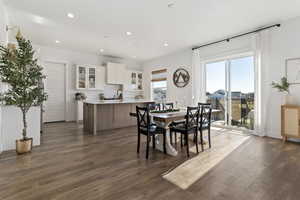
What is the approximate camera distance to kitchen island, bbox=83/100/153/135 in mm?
4470

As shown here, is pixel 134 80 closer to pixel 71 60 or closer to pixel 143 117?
pixel 71 60

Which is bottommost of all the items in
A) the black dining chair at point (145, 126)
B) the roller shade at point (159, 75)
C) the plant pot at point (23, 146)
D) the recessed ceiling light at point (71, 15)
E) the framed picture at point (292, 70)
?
the plant pot at point (23, 146)

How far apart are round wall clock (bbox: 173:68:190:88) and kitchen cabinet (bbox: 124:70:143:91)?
2.19 metres

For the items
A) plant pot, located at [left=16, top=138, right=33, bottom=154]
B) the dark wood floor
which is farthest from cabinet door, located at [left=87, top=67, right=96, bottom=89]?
plant pot, located at [left=16, top=138, right=33, bottom=154]

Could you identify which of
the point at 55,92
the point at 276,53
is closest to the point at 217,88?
the point at 276,53

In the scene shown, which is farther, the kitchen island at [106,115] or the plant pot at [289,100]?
the kitchen island at [106,115]

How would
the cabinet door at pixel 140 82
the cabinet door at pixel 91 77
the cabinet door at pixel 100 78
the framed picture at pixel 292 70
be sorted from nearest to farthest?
the framed picture at pixel 292 70
the cabinet door at pixel 91 77
the cabinet door at pixel 100 78
the cabinet door at pixel 140 82

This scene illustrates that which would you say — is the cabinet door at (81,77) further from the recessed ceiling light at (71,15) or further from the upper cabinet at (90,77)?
the recessed ceiling light at (71,15)

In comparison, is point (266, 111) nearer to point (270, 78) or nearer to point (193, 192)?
point (270, 78)

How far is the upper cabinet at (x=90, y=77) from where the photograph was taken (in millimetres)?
6340

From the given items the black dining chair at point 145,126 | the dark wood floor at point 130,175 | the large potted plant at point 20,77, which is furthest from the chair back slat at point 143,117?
the large potted plant at point 20,77

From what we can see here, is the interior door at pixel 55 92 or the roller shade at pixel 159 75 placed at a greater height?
the roller shade at pixel 159 75

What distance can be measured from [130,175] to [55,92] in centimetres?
540

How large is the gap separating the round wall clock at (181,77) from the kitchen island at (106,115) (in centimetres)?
202
